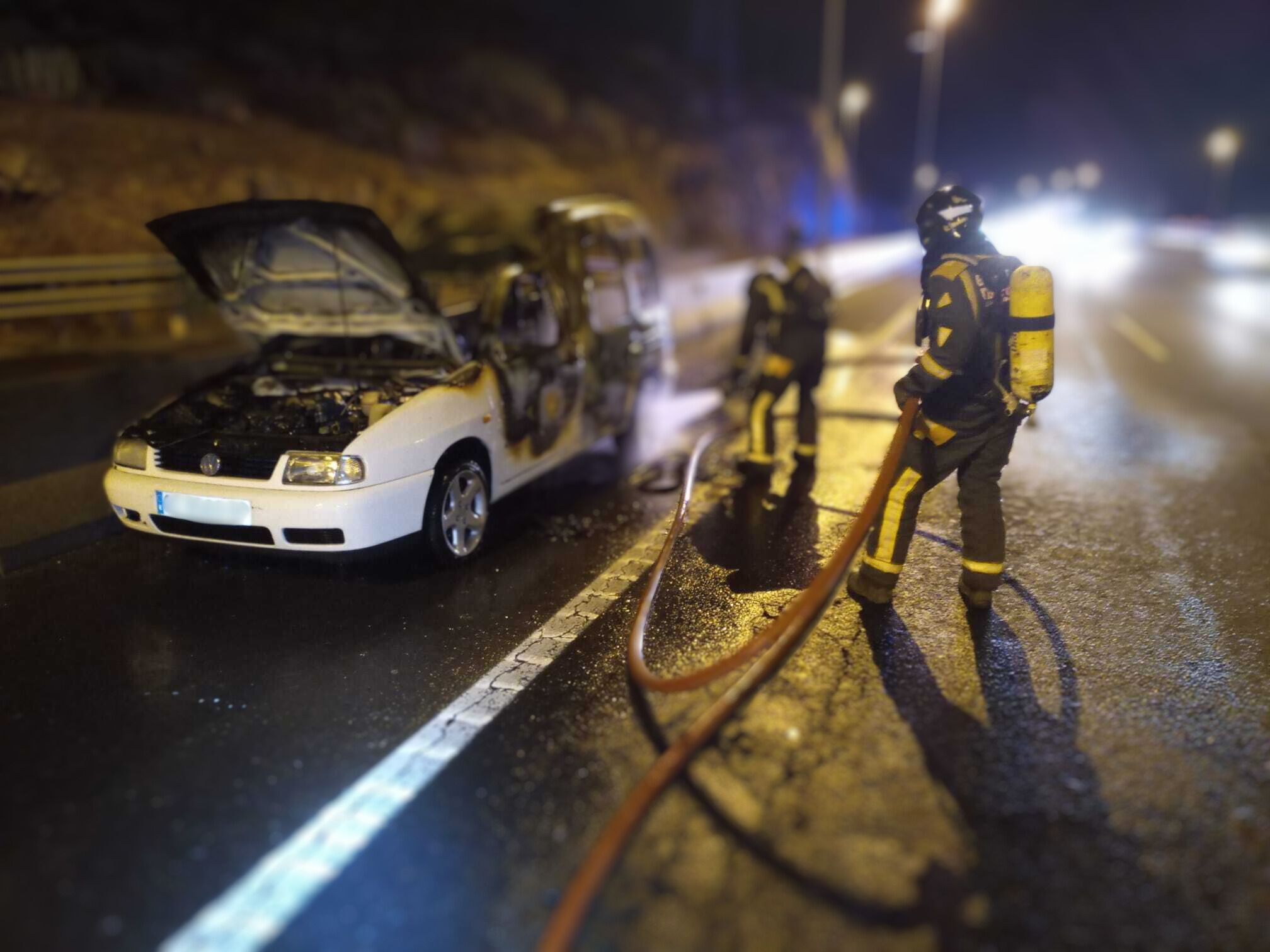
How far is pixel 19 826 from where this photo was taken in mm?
2750

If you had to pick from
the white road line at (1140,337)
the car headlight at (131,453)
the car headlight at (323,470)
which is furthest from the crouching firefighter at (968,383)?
the white road line at (1140,337)

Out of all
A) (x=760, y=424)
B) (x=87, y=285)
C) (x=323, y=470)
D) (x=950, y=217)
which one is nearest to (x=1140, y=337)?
(x=760, y=424)

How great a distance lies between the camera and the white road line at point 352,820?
7.68ft

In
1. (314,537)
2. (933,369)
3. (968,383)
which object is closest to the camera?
(933,369)

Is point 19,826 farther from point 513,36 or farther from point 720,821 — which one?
point 513,36

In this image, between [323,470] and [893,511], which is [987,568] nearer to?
[893,511]

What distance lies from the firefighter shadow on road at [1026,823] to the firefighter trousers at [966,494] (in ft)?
1.68

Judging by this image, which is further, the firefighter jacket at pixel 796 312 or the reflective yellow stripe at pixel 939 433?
the firefighter jacket at pixel 796 312

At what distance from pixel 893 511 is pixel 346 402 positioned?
2934mm

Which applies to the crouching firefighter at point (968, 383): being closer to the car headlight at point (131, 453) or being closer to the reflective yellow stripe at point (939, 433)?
the reflective yellow stripe at point (939, 433)

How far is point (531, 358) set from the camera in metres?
5.60

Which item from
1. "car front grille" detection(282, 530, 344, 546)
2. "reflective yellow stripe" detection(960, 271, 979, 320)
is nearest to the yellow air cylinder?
"reflective yellow stripe" detection(960, 271, 979, 320)

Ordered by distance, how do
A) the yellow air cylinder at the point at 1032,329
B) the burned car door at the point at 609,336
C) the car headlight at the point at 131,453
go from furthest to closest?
the burned car door at the point at 609,336
the car headlight at the point at 131,453
the yellow air cylinder at the point at 1032,329

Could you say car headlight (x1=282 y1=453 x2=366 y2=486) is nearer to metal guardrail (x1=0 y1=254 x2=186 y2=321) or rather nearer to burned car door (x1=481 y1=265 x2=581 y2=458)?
burned car door (x1=481 y1=265 x2=581 y2=458)
